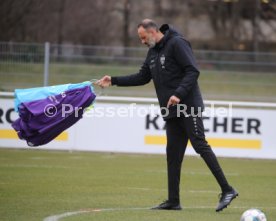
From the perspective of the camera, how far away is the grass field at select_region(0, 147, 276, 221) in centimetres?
880

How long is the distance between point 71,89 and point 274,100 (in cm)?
1067

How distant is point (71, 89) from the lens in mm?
10109

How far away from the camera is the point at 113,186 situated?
452 inches

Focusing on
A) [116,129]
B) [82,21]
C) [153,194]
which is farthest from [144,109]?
[82,21]

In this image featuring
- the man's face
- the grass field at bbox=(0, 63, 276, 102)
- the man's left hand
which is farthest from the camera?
the grass field at bbox=(0, 63, 276, 102)

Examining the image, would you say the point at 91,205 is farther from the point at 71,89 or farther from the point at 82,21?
the point at 82,21

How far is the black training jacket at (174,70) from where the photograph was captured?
8930 millimetres

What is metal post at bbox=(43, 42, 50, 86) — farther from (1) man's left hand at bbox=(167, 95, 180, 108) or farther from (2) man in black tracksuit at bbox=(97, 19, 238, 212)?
(1) man's left hand at bbox=(167, 95, 180, 108)

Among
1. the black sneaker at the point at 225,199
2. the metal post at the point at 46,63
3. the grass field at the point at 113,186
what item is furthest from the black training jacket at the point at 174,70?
the metal post at the point at 46,63

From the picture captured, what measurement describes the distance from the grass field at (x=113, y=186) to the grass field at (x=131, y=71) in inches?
131

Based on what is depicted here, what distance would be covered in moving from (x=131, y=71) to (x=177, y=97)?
1231cm

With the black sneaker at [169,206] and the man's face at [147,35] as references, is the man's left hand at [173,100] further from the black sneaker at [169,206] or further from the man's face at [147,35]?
the black sneaker at [169,206]

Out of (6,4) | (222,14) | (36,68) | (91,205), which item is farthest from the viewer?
(222,14)

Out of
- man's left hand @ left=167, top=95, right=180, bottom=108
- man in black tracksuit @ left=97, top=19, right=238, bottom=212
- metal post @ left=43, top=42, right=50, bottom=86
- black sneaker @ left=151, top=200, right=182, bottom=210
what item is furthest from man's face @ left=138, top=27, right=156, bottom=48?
metal post @ left=43, top=42, right=50, bottom=86
